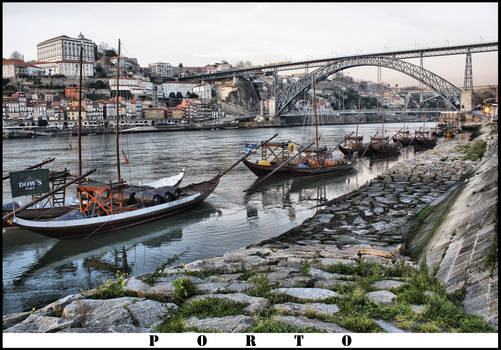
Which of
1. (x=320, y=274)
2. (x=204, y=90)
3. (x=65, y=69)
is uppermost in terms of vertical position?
(x=204, y=90)

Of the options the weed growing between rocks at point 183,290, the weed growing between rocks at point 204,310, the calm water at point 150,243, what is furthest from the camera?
the calm water at point 150,243

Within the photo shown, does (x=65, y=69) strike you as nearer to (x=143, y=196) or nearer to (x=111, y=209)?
(x=143, y=196)

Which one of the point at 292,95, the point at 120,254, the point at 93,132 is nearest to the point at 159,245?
the point at 120,254

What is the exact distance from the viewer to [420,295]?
10.7 feet

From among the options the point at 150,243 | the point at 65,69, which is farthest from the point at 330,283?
the point at 65,69

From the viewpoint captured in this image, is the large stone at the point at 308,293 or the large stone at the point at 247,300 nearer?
the large stone at the point at 247,300

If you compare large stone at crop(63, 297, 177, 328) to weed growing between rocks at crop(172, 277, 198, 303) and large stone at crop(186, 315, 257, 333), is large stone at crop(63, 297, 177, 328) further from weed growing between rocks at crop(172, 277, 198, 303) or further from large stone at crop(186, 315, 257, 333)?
large stone at crop(186, 315, 257, 333)

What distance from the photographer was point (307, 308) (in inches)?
120

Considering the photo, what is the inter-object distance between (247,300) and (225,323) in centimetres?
50

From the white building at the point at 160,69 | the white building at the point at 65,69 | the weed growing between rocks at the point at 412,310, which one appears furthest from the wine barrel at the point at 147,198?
the white building at the point at 160,69

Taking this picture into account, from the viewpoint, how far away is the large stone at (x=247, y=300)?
3.13 meters

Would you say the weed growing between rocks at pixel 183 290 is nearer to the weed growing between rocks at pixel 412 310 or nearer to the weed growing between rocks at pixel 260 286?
the weed growing between rocks at pixel 260 286

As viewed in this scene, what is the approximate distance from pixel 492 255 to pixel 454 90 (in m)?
52.7

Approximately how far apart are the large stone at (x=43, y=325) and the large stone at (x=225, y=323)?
3.21 ft
